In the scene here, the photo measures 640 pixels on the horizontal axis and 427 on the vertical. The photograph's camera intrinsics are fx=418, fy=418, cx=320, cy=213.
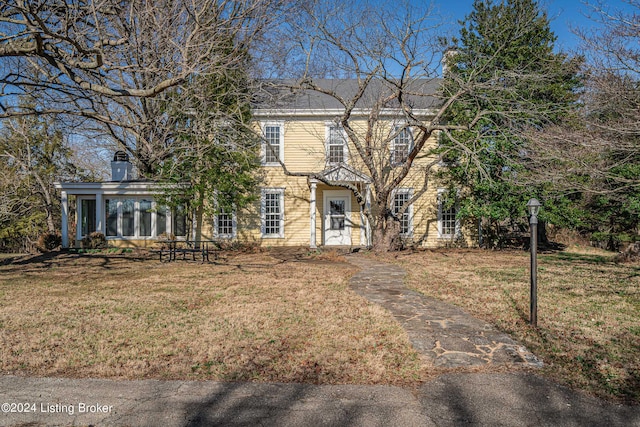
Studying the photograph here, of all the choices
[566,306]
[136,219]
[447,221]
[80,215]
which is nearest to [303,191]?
[447,221]

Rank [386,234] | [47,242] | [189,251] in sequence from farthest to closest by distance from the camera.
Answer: [47,242], [386,234], [189,251]

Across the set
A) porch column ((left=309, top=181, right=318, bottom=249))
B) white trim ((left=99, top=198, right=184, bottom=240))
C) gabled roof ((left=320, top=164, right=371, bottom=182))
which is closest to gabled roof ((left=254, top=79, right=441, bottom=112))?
gabled roof ((left=320, top=164, right=371, bottom=182))

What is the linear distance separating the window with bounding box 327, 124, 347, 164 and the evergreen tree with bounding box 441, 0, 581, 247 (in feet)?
13.1

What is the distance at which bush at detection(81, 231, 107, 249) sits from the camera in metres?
16.5

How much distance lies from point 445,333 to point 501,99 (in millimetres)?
11275

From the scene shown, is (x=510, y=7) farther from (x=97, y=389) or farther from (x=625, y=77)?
(x=97, y=389)

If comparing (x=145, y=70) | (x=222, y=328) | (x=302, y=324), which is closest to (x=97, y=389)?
(x=222, y=328)

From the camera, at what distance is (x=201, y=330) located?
5.62m

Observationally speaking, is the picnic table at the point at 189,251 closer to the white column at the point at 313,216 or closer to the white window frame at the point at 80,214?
the white window frame at the point at 80,214

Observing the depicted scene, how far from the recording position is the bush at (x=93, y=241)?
16.5 meters

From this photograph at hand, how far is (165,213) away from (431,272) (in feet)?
36.7

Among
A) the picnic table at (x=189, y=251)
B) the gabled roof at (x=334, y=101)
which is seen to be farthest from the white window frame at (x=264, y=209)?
the gabled roof at (x=334, y=101)

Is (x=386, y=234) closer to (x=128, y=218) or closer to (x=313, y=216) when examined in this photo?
(x=313, y=216)

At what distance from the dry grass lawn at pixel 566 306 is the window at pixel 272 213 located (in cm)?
560
